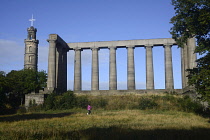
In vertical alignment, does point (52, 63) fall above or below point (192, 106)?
above

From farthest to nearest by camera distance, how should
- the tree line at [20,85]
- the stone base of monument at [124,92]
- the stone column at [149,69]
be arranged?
the tree line at [20,85]
the stone column at [149,69]
the stone base of monument at [124,92]

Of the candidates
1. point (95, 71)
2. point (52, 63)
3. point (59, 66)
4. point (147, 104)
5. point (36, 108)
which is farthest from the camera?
point (59, 66)

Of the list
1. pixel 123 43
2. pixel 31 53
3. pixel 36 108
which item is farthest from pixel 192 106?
pixel 31 53

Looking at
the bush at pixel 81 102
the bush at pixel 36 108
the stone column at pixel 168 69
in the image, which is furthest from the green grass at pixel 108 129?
the stone column at pixel 168 69

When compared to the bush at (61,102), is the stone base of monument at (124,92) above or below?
above

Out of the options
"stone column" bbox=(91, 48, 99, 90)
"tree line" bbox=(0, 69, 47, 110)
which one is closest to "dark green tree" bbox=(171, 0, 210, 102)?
"stone column" bbox=(91, 48, 99, 90)

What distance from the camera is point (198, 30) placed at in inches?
1165

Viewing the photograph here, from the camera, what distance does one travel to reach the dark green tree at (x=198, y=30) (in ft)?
87.6

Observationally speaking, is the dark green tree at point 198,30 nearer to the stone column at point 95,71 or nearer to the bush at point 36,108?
the bush at point 36,108

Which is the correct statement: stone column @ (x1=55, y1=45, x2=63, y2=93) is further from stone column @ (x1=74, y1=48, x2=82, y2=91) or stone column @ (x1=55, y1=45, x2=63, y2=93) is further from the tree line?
the tree line

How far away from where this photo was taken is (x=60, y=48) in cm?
8044

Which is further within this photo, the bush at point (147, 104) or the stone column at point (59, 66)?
the stone column at point (59, 66)

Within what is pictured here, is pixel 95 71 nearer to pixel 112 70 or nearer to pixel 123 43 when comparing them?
pixel 112 70

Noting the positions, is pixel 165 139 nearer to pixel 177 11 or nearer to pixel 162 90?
pixel 177 11
